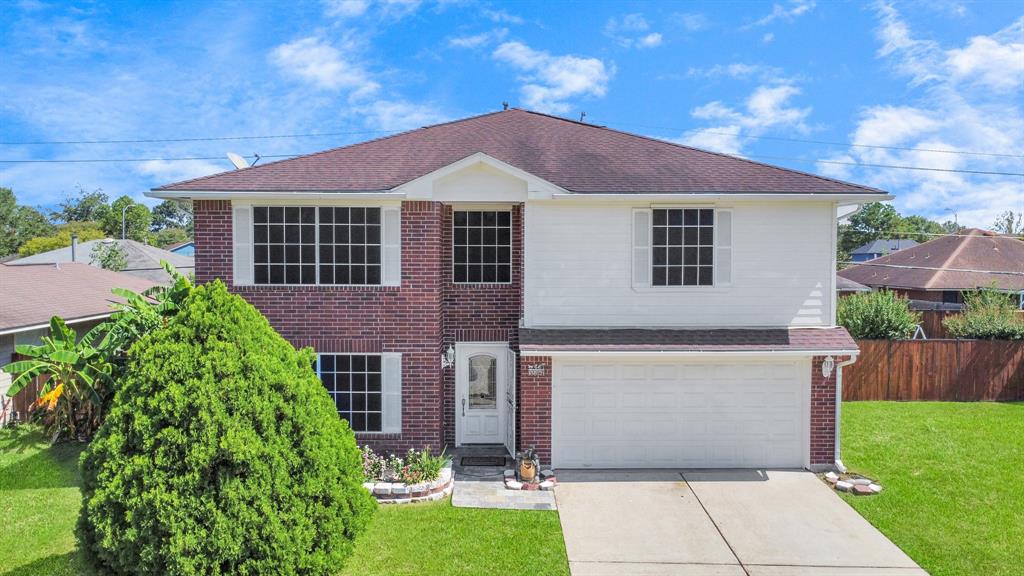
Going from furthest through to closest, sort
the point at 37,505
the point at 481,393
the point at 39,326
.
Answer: the point at 39,326 < the point at 481,393 < the point at 37,505

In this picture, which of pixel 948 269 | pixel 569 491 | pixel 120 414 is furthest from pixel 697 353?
pixel 948 269

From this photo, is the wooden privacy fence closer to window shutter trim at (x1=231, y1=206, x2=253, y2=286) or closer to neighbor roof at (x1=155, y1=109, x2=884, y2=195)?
neighbor roof at (x1=155, y1=109, x2=884, y2=195)

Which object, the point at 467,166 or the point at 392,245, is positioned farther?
the point at 392,245

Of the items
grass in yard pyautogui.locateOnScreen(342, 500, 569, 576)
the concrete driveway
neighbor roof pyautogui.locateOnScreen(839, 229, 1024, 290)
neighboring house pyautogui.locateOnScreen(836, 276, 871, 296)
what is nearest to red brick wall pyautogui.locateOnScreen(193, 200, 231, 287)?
grass in yard pyautogui.locateOnScreen(342, 500, 569, 576)

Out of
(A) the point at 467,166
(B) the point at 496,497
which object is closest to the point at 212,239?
(A) the point at 467,166

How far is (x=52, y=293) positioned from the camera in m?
16.8

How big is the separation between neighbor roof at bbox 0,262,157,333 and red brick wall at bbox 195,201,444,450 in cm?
605

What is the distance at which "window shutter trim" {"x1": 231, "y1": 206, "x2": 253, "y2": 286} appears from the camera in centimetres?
1060

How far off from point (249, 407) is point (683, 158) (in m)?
9.72

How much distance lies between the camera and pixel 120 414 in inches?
211

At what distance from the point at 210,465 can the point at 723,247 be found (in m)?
8.80

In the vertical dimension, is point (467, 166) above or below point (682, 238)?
above

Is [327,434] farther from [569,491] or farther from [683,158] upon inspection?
[683,158]

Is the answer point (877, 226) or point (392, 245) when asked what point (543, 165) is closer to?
point (392, 245)
